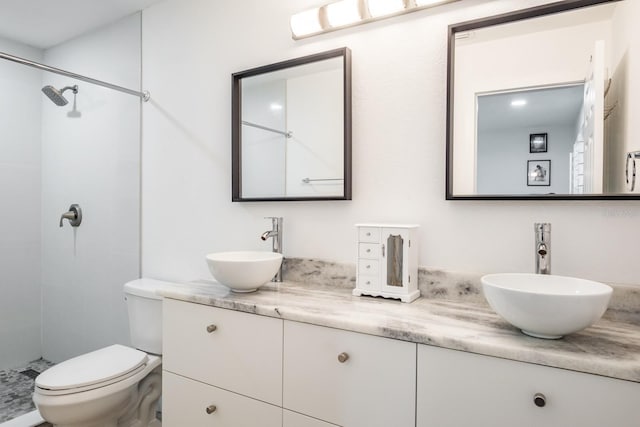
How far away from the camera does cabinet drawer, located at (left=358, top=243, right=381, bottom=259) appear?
4.55ft

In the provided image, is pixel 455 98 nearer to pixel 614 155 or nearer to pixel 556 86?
pixel 556 86

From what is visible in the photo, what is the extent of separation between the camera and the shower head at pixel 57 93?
7.58ft

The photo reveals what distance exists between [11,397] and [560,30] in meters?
3.25

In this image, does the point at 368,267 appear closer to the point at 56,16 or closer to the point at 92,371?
the point at 92,371

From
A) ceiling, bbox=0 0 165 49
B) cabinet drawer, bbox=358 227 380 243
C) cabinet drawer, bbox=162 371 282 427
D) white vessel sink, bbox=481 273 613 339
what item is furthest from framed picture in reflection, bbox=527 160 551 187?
ceiling, bbox=0 0 165 49

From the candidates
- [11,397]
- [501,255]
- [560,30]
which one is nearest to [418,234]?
[501,255]

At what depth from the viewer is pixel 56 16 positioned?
7.52 feet

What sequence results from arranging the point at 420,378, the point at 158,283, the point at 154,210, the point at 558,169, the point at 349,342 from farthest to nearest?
the point at 154,210
the point at 158,283
the point at 558,169
the point at 349,342
the point at 420,378

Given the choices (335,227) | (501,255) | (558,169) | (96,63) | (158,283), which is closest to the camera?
(558,169)

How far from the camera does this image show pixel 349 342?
109cm

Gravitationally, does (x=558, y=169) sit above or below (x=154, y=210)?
above

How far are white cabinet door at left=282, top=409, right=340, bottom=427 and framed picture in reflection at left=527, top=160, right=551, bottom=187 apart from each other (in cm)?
99

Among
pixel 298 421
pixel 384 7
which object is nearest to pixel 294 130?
pixel 384 7

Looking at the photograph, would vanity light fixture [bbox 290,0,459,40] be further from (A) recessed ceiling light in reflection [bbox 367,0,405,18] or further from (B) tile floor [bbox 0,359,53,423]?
(B) tile floor [bbox 0,359,53,423]
